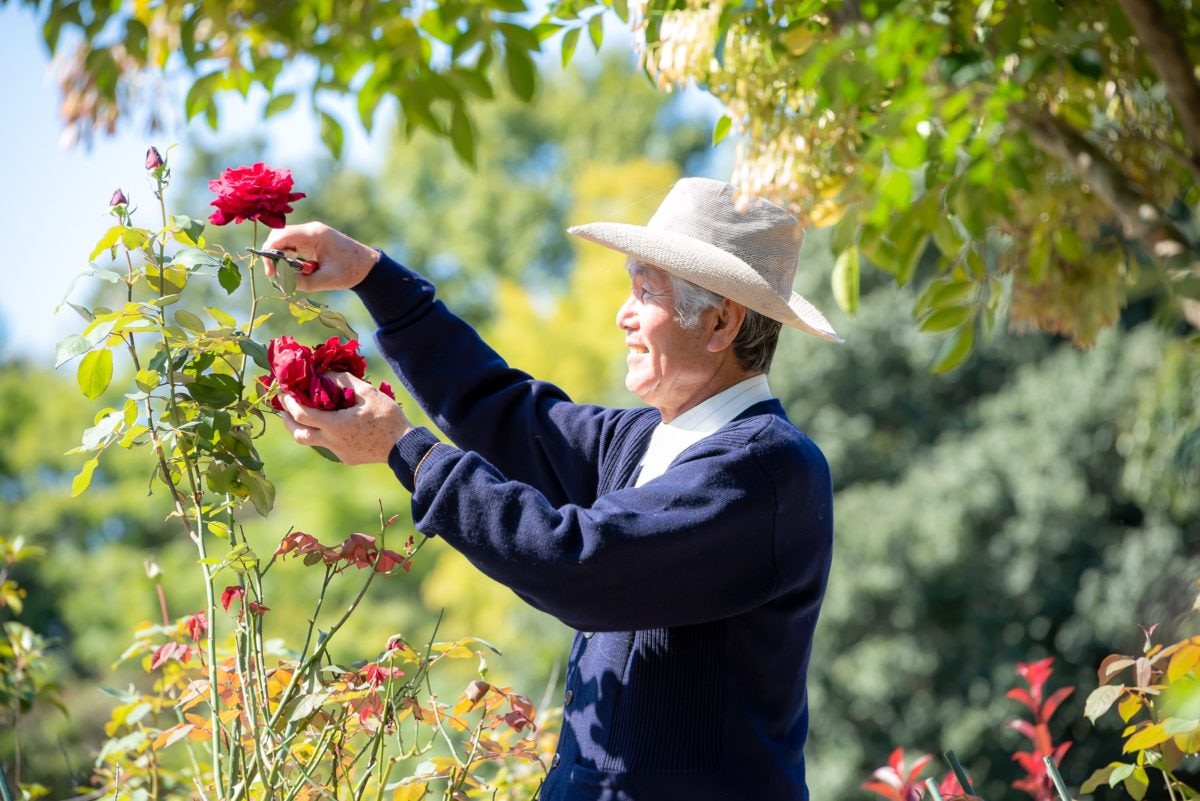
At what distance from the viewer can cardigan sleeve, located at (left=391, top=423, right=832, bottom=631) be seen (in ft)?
5.42

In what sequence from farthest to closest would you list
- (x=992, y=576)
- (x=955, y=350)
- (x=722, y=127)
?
(x=992, y=576), (x=722, y=127), (x=955, y=350)

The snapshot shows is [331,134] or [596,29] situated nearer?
[596,29]

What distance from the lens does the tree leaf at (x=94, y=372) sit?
175 cm

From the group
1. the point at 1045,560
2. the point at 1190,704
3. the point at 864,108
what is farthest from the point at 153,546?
the point at 1190,704

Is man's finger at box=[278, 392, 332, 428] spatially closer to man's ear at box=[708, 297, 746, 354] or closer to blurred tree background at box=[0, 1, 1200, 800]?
blurred tree background at box=[0, 1, 1200, 800]

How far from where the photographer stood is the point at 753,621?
1.84 metres

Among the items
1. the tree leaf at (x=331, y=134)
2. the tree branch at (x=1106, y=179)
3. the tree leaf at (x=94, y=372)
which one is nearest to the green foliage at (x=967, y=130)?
the tree branch at (x=1106, y=179)

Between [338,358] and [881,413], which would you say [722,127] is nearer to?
[338,358]

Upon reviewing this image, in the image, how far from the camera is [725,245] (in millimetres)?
2105

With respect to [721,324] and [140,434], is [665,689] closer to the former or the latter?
[721,324]

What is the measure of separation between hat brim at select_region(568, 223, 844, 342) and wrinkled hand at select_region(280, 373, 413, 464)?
1.62ft

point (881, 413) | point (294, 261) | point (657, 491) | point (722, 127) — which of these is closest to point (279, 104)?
point (294, 261)

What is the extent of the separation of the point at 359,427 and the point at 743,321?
26.5 inches

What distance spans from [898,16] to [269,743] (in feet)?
4.94
